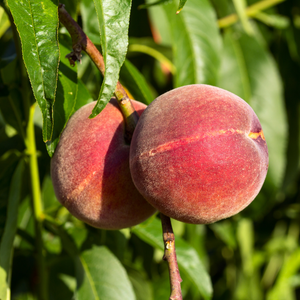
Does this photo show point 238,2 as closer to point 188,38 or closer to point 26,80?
point 188,38

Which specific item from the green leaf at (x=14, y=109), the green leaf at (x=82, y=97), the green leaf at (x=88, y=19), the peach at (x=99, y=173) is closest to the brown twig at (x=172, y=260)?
the peach at (x=99, y=173)

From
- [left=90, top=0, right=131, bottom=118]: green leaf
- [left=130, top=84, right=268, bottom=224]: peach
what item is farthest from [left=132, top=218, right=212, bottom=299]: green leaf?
[left=90, top=0, right=131, bottom=118]: green leaf

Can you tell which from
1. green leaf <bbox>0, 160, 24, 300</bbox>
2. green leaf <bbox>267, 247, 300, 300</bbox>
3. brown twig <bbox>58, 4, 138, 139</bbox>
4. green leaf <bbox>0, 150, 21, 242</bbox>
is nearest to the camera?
brown twig <bbox>58, 4, 138, 139</bbox>

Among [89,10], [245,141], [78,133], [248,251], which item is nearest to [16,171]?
[78,133]

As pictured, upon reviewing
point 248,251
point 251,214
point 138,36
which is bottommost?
point 248,251

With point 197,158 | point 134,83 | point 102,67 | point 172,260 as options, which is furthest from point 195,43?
point 172,260

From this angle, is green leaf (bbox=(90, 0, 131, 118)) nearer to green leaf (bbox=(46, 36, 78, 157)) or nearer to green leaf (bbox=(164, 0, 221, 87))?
green leaf (bbox=(46, 36, 78, 157))

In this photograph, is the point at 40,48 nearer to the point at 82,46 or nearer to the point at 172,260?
the point at 82,46
